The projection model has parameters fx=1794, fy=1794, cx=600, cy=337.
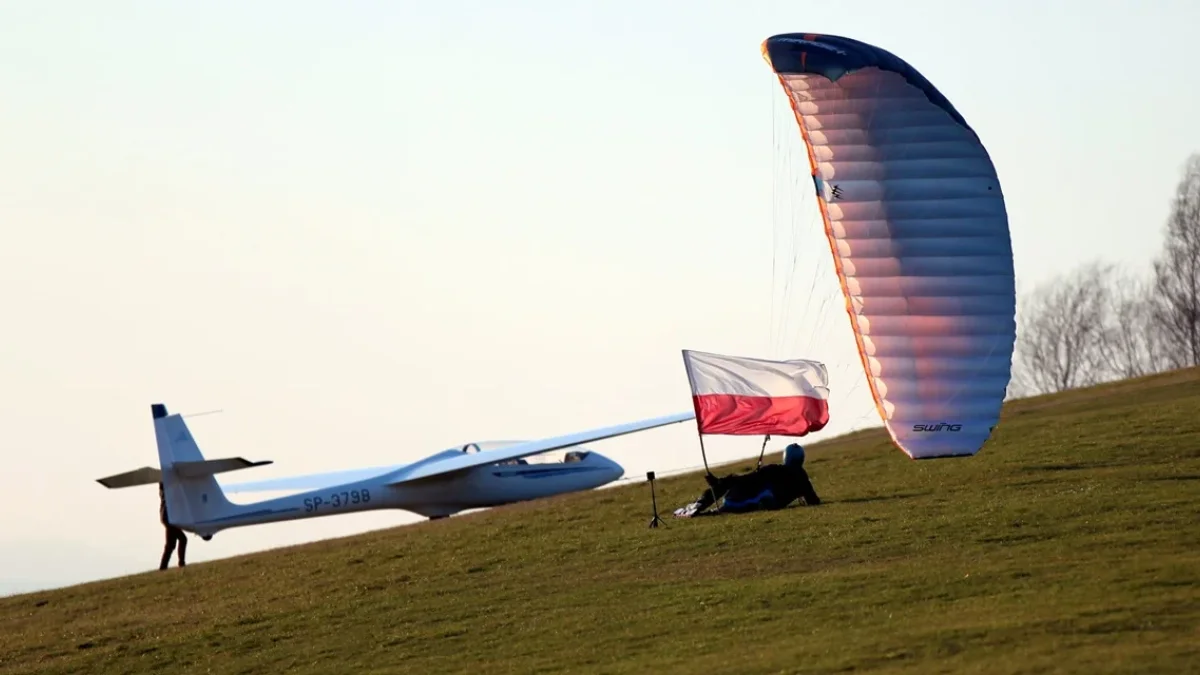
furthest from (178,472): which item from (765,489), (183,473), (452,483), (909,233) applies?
(909,233)

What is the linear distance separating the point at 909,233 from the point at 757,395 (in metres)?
3.87

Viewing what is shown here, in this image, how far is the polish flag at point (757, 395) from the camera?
3138 centimetres

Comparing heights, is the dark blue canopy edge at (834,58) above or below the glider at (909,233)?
above

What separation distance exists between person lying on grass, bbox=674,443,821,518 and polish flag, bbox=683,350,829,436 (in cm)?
72

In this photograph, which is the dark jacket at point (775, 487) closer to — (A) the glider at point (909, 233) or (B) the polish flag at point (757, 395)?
(B) the polish flag at point (757, 395)

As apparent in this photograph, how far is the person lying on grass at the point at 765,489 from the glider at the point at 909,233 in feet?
7.32

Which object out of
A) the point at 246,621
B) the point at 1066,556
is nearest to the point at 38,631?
the point at 246,621

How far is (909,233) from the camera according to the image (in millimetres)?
30953

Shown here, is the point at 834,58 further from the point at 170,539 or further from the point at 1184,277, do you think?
the point at 1184,277

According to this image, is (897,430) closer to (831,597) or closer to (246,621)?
(831,597)

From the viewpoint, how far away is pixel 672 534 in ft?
102

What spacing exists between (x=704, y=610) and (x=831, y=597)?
5.73 ft

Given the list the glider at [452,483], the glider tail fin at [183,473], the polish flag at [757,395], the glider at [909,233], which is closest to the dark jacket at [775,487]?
the polish flag at [757,395]

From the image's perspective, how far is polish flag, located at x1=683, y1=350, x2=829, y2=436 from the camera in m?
31.4
